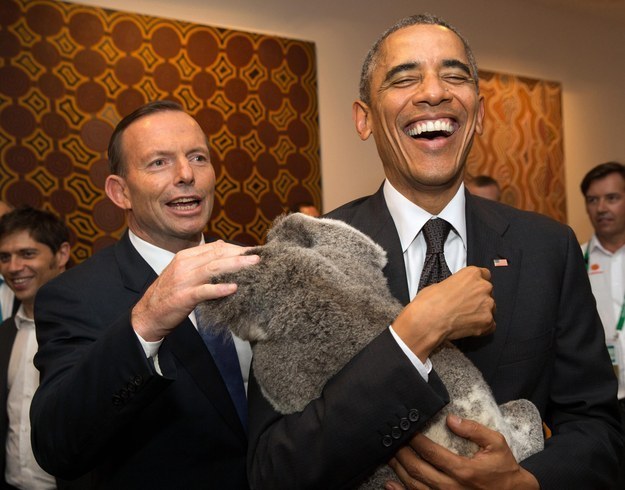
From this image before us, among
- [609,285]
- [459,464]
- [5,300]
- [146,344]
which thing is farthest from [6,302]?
[609,285]

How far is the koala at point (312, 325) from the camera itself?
3.67ft

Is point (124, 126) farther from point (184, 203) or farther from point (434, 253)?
point (434, 253)

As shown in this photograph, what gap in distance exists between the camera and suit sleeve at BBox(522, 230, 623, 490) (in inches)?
55.8

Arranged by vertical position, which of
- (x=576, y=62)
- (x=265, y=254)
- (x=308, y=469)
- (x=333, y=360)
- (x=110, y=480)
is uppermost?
(x=576, y=62)

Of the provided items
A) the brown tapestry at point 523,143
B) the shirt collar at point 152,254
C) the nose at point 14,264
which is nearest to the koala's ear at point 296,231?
the shirt collar at point 152,254

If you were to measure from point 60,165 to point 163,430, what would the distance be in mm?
2878

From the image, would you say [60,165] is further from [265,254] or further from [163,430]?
[265,254]

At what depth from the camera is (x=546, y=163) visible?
689 cm

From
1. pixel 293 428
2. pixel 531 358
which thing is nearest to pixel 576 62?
pixel 531 358

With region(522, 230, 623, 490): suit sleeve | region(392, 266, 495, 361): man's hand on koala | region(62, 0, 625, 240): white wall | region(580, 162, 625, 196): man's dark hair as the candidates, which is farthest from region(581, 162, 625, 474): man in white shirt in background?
region(392, 266, 495, 361): man's hand on koala

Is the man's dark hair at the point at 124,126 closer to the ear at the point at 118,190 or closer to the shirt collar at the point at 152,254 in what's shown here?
the ear at the point at 118,190

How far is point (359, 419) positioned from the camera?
1.15 metres

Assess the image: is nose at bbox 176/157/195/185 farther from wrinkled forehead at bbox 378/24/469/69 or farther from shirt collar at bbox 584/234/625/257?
shirt collar at bbox 584/234/625/257

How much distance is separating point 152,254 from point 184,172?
0.28 m
